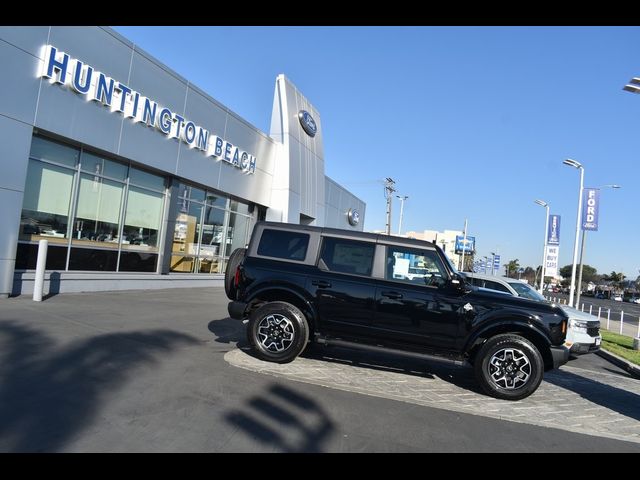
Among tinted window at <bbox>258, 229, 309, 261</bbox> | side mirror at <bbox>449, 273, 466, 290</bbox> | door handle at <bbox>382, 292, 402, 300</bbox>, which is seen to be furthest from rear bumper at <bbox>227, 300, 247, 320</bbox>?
side mirror at <bbox>449, 273, 466, 290</bbox>

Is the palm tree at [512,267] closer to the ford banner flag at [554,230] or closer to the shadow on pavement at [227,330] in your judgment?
the ford banner flag at [554,230]

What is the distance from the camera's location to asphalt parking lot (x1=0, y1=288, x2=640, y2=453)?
12.8ft

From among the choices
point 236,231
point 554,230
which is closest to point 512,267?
point 554,230

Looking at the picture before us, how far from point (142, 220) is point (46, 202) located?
3.43 meters

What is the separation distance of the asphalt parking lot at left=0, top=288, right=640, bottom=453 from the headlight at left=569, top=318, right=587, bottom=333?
1264mm

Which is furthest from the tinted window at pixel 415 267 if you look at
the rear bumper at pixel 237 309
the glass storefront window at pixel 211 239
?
the glass storefront window at pixel 211 239

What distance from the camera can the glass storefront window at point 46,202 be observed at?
10.4 m

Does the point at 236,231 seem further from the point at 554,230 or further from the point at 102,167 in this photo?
the point at 554,230

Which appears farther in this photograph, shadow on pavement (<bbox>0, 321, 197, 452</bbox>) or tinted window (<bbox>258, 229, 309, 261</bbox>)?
tinted window (<bbox>258, 229, 309, 261</bbox>)

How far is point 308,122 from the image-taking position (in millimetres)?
22031

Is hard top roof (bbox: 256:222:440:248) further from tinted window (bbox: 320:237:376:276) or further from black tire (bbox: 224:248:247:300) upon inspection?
black tire (bbox: 224:248:247:300)

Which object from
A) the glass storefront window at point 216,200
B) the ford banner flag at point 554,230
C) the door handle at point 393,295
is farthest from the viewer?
the ford banner flag at point 554,230

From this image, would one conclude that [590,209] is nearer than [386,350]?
No

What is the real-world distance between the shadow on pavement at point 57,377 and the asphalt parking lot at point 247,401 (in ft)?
0.05
